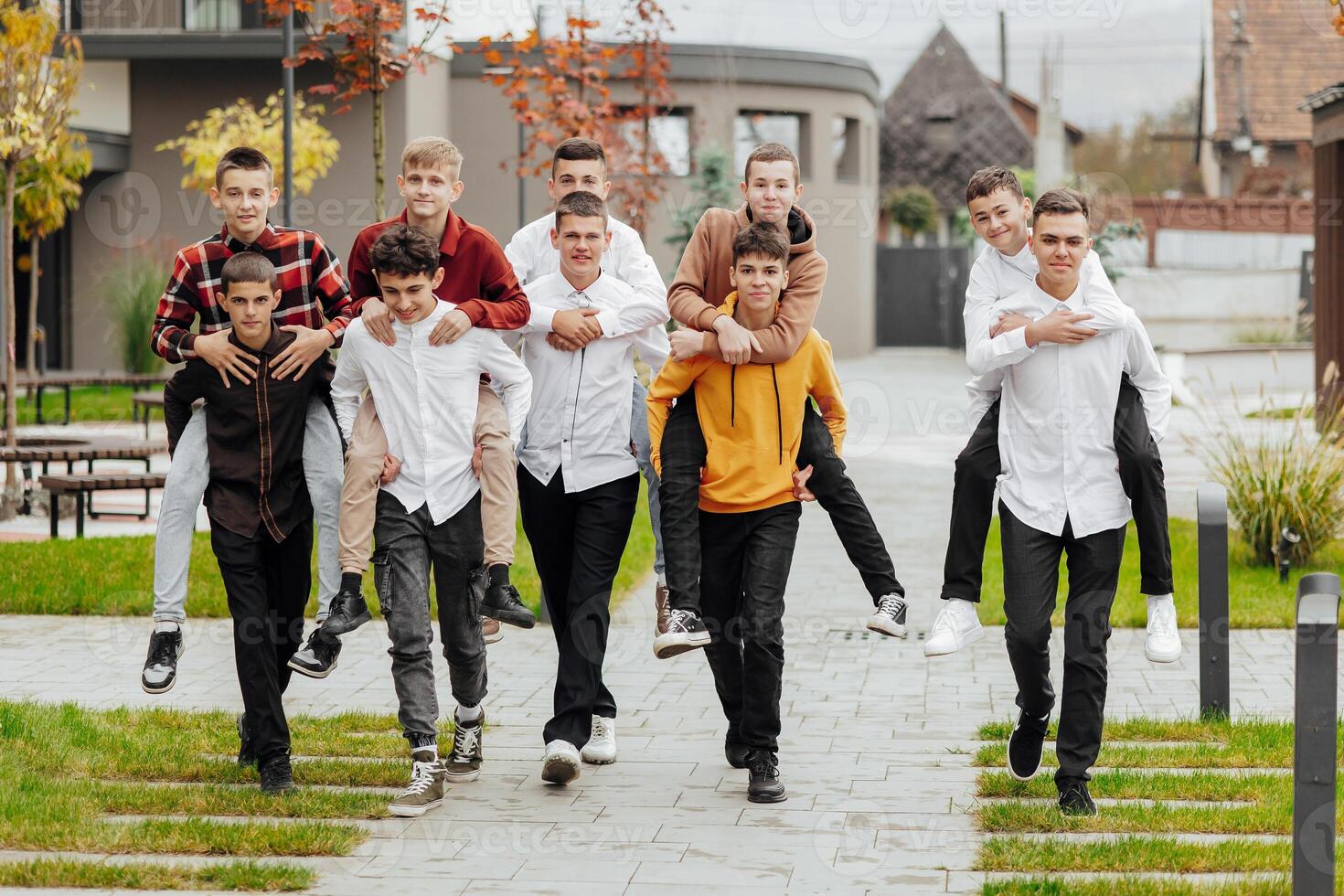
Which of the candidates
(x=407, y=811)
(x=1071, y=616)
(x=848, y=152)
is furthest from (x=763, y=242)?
(x=848, y=152)

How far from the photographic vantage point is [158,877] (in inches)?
187

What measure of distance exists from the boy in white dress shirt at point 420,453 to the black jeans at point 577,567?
307mm

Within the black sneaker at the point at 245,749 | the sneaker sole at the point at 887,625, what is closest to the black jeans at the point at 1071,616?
the sneaker sole at the point at 887,625

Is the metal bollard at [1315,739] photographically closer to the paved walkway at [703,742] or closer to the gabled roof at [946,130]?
the paved walkway at [703,742]

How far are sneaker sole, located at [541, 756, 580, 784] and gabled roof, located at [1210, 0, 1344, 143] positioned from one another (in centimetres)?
4316

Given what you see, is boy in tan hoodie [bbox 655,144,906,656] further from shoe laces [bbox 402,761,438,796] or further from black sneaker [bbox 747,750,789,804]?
shoe laces [bbox 402,761,438,796]

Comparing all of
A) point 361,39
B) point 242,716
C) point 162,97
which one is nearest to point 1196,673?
point 242,716

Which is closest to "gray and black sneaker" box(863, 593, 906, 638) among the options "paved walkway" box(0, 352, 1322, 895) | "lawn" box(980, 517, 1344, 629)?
"paved walkway" box(0, 352, 1322, 895)

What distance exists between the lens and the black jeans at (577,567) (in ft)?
19.1

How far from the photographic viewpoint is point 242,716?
5.98 meters

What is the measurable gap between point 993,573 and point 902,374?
2202 cm

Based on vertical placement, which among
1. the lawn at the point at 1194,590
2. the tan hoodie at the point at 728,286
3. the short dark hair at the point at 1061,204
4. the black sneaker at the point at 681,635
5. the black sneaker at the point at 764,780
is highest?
the short dark hair at the point at 1061,204

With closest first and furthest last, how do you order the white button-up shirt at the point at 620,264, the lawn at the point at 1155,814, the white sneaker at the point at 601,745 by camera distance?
the lawn at the point at 1155,814 < the white button-up shirt at the point at 620,264 < the white sneaker at the point at 601,745

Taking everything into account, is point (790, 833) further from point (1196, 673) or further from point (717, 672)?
point (1196, 673)
